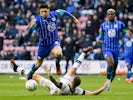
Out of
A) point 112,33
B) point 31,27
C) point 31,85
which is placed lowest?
point 31,85

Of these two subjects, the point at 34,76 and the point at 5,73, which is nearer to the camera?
the point at 34,76

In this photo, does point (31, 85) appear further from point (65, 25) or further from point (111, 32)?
point (65, 25)

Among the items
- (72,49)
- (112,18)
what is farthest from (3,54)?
(112,18)

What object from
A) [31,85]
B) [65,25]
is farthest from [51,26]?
[65,25]

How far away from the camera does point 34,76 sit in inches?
663

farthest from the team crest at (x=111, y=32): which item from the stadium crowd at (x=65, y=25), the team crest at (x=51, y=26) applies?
the stadium crowd at (x=65, y=25)

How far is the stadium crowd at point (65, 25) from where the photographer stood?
118ft

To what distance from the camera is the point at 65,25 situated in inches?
1499

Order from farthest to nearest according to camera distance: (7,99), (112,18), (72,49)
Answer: (72,49) → (112,18) → (7,99)

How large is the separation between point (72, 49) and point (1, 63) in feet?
15.4

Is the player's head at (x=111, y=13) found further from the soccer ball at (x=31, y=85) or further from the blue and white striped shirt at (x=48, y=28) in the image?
the soccer ball at (x=31, y=85)

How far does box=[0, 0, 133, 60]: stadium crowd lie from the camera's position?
1420 inches

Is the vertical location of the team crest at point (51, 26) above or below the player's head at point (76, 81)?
above

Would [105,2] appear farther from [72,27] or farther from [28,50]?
[28,50]
